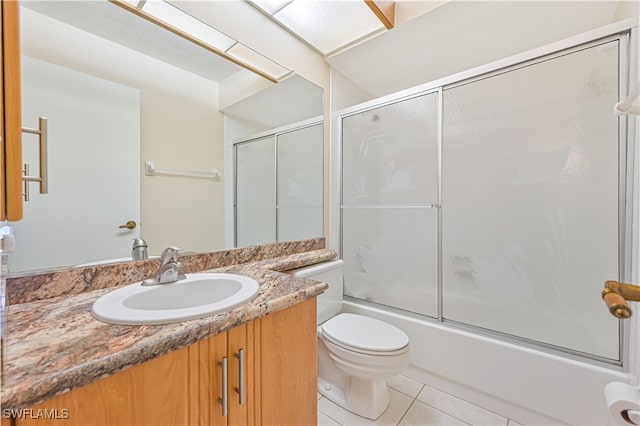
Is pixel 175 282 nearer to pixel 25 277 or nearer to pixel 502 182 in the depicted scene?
pixel 25 277

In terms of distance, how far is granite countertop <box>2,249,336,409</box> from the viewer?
418 mm

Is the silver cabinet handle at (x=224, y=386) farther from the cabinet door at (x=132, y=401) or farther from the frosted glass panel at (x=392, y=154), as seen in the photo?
the frosted glass panel at (x=392, y=154)

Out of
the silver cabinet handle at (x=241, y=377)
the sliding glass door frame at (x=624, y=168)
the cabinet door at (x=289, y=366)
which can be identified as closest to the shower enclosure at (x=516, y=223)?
the sliding glass door frame at (x=624, y=168)

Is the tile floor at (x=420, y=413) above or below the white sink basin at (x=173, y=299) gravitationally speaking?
below

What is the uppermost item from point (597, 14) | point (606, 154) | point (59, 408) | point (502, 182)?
point (597, 14)

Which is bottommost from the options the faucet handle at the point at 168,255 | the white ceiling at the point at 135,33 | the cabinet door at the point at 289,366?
the cabinet door at the point at 289,366

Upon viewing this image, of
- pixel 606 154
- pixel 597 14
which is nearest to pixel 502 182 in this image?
pixel 606 154

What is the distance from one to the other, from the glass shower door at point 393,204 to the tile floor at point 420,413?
1.61 feet

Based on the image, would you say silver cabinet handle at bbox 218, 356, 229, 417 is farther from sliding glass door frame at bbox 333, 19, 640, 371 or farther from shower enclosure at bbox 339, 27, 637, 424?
sliding glass door frame at bbox 333, 19, 640, 371

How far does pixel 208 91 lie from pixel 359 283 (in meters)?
1.68

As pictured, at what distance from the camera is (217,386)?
2.12ft

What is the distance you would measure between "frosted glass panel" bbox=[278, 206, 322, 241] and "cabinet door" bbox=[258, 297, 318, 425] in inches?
32.2

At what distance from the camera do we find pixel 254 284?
0.89 meters

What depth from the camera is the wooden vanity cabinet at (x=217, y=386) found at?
1.58 ft
